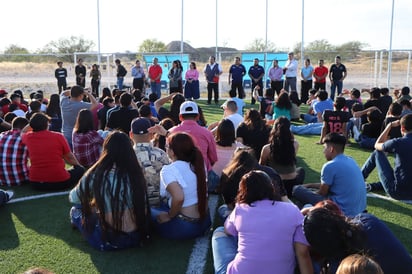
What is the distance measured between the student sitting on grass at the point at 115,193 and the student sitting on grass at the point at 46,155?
7.34ft

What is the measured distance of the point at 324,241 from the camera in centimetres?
289

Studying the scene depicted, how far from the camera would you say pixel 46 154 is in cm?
673

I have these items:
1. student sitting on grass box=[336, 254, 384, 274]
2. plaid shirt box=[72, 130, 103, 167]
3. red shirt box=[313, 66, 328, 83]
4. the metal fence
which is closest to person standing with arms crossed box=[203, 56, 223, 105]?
the metal fence

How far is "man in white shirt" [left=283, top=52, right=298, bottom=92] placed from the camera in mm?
19031

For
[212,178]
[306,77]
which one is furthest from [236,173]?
[306,77]

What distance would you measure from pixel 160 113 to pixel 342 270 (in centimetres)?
784

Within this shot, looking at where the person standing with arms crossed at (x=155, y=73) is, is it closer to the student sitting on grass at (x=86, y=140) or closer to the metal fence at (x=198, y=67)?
the metal fence at (x=198, y=67)

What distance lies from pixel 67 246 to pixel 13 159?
2.71 metres

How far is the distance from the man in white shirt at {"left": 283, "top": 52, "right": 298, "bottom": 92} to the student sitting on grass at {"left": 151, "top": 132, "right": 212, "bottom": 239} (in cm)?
1498

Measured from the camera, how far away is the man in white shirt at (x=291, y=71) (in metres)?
19.0

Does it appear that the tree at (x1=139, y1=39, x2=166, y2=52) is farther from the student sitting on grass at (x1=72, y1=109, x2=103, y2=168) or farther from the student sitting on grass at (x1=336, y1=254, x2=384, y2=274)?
the student sitting on grass at (x1=336, y1=254, x2=384, y2=274)

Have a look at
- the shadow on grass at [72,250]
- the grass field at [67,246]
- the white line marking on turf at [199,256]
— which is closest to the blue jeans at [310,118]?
the grass field at [67,246]

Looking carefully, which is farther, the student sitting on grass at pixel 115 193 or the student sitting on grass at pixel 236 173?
the student sitting on grass at pixel 236 173

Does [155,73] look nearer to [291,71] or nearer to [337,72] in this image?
[291,71]
